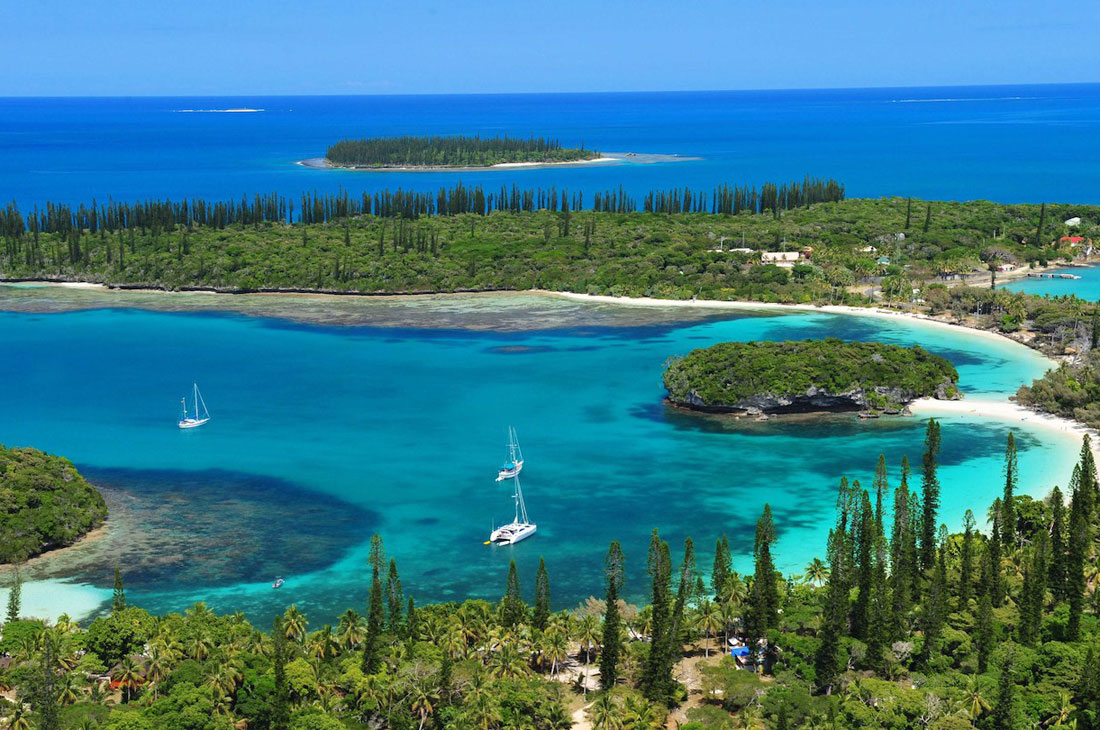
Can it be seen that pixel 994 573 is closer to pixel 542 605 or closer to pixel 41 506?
pixel 542 605

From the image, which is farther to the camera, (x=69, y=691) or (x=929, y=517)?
(x=929, y=517)

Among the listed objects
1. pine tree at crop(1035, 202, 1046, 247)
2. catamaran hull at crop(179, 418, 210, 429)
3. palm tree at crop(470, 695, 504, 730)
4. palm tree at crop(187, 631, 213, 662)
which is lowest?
palm tree at crop(470, 695, 504, 730)

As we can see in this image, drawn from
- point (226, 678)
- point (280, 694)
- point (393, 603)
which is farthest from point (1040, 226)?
point (226, 678)

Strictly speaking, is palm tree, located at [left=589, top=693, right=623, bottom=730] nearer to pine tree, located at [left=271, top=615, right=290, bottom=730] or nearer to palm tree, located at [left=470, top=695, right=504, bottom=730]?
palm tree, located at [left=470, top=695, right=504, bottom=730]

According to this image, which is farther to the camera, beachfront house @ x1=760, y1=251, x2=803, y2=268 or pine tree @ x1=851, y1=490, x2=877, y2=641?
beachfront house @ x1=760, y1=251, x2=803, y2=268

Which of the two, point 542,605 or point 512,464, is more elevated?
point 542,605

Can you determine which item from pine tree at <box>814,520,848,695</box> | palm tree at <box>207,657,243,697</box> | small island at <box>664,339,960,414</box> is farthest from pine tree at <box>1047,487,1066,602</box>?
palm tree at <box>207,657,243,697</box>

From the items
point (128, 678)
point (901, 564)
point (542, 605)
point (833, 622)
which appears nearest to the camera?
point (128, 678)
